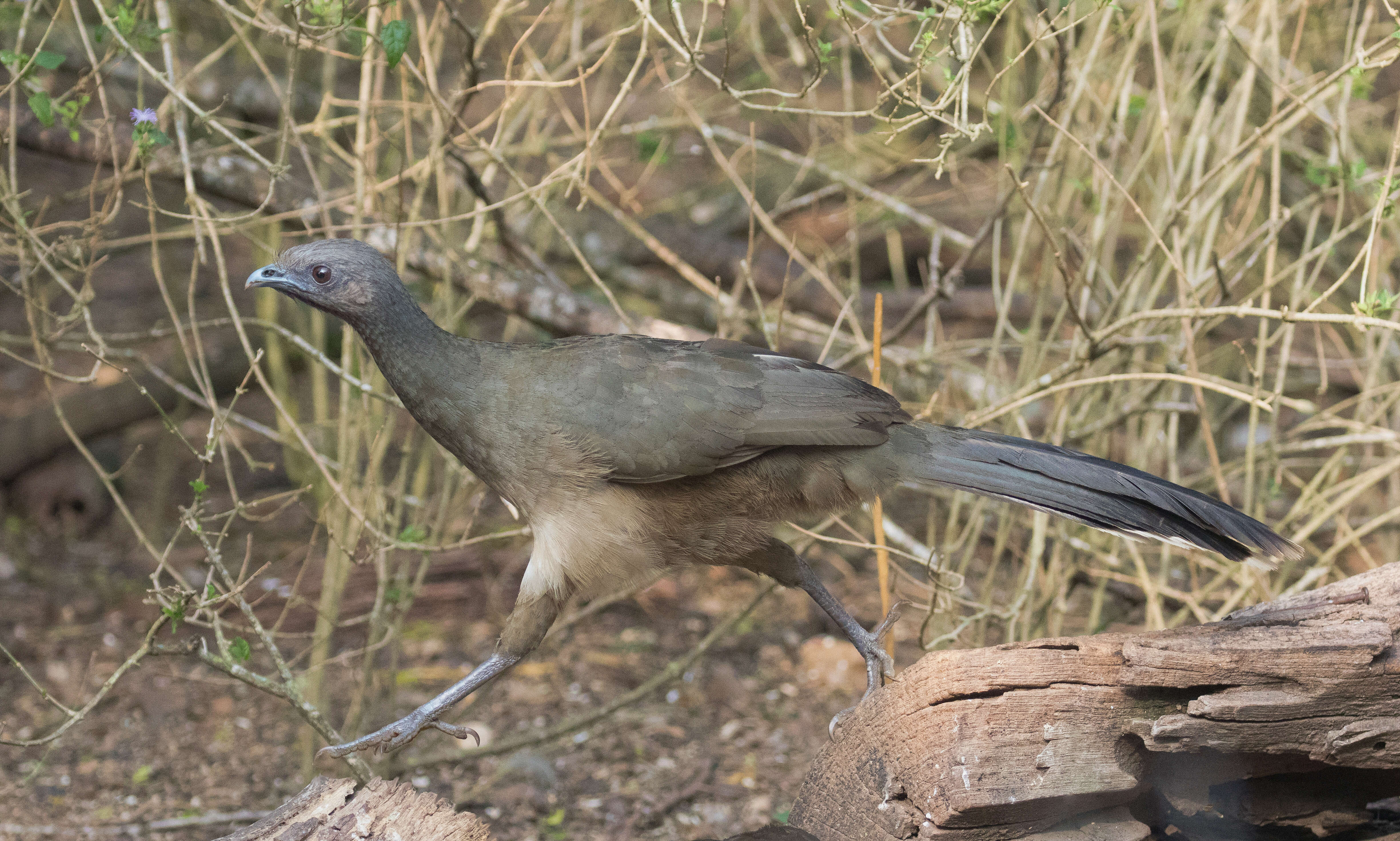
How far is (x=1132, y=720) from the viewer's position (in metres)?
2.40

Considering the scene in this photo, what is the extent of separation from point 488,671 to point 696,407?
891 mm

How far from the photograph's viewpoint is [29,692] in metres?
4.36

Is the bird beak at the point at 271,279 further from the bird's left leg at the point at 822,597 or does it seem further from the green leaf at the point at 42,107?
the bird's left leg at the point at 822,597

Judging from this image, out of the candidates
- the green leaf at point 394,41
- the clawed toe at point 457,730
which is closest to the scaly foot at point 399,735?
the clawed toe at point 457,730

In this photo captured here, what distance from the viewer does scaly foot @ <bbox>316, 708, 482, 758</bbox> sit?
2.71m

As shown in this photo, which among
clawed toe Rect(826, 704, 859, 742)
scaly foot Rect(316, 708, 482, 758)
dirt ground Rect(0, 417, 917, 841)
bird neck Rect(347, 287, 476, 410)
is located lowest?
dirt ground Rect(0, 417, 917, 841)

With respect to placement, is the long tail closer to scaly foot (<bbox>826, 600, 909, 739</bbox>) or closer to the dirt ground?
scaly foot (<bbox>826, 600, 909, 739</bbox>)

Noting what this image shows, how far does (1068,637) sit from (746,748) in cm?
209

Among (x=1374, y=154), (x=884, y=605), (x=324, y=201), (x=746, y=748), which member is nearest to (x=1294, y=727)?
(x=884, y=605)

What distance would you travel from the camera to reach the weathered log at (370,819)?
2291mm

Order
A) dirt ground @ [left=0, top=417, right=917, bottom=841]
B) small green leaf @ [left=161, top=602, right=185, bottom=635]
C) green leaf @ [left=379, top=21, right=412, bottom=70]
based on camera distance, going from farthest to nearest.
A: 1. dirt ground @ [left=0, top=417, right=917, bottom=841]
2. green leaf @ [left=379, top=21, right=412, bottom=70]
3. small green leaf @ [left=161, top=602, right=185, bottom=635]

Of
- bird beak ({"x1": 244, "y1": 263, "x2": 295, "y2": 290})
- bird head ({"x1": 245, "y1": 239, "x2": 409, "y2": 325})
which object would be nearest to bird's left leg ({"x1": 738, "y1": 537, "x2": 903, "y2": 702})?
bird head ({"x1": 245, "y1": 239, "x2": 409, "y2": 325})

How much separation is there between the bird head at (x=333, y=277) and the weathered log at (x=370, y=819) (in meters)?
1.16

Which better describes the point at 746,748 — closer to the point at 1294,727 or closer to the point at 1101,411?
the point at 1101,411
